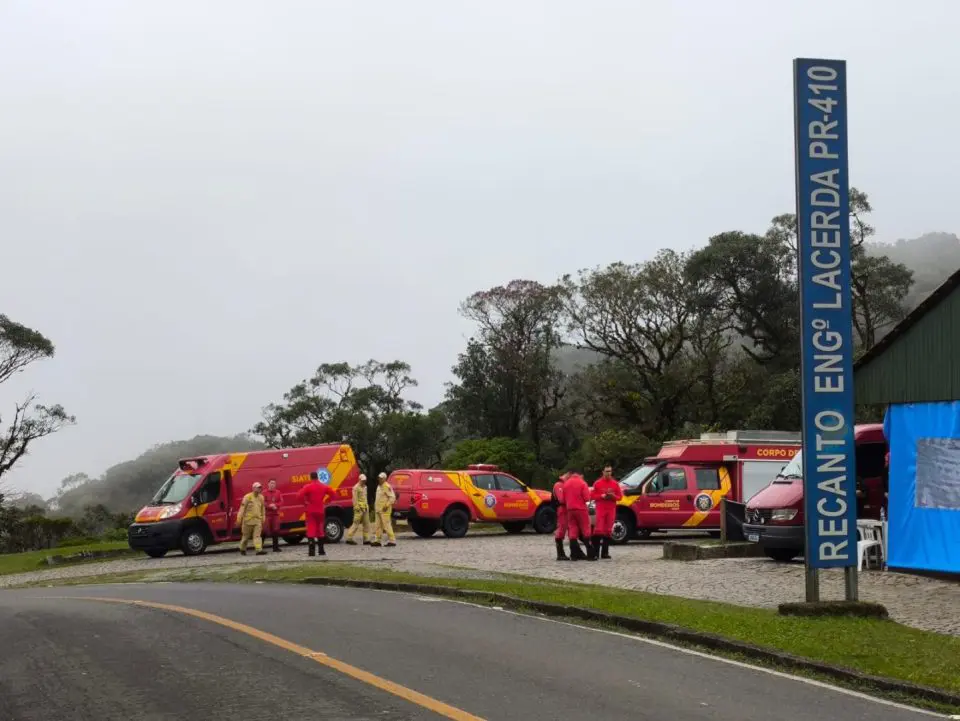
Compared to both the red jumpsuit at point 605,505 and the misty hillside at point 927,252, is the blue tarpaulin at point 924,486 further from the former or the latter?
the misty hillside at point 927,252

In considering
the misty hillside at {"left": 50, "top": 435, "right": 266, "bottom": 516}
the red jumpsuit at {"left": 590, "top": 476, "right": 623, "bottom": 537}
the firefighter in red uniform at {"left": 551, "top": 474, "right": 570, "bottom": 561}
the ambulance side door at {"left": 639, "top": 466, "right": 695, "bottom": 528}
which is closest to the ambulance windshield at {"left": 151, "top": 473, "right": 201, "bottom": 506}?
the firefighter in red uniform at {"left": 551, "top": 474, "right": 570, "bottom": 561}

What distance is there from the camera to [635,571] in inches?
742

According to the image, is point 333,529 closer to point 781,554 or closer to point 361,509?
point 361,509

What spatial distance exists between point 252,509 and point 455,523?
21.4ft

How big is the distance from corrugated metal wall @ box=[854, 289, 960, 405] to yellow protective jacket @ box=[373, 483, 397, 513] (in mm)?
12054

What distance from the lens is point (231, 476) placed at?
2909cm

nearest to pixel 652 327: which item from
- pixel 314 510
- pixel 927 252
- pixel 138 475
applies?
pixel 314 510

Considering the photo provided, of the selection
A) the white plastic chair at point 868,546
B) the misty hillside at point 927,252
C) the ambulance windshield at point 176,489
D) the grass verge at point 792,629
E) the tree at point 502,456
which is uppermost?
the misty hillside at point 927,252

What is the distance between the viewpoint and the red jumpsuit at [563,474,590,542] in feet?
68.0

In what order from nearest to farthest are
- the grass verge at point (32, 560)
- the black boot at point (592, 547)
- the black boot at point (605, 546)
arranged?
the black boot at point (592, 547), the black boot at point (605, 546), the grass verge at point (32, 560)

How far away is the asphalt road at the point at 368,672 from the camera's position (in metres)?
7.42

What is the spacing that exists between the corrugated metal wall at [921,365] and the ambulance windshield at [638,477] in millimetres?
10368

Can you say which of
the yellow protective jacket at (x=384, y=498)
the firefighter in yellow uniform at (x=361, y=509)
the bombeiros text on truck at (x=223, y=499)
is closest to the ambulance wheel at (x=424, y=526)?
the bombeiros text on truck at (x=223, y=499)

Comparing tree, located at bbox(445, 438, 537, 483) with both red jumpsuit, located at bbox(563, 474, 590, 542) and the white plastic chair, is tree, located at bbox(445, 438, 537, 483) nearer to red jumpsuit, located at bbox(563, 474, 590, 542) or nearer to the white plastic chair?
red jumpsuit, located at bbox(563, 474, 590, 542)
